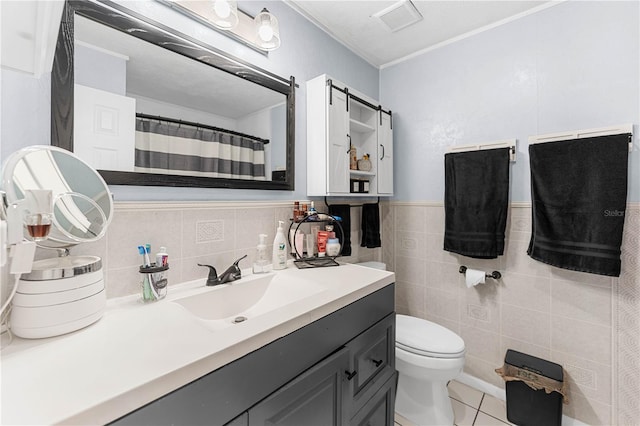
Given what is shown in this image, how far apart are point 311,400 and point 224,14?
1.44 metres

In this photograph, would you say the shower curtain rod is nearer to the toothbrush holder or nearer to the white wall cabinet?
the white wall cabinet

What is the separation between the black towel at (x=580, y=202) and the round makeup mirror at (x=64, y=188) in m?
2.00

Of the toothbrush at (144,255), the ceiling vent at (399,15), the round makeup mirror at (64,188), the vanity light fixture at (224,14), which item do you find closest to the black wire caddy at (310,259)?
the toothbrush at (144,255)

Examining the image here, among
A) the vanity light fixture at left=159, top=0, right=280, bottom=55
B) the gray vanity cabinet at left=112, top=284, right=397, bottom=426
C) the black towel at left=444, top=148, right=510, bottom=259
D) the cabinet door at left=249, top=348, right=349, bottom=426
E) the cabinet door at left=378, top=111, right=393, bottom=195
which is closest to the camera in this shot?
the gray vanity cabinet at left=112, top=284, right=397, bottom=426

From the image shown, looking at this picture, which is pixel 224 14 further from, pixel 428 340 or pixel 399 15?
pixel 428 340

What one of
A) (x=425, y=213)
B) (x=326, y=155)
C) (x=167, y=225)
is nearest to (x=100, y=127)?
(x=167, y=225)

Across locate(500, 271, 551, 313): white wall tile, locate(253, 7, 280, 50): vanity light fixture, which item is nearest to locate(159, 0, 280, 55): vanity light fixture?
locate(253, 7, 280, 50): vanity light fixture

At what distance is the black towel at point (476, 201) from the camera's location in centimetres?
168

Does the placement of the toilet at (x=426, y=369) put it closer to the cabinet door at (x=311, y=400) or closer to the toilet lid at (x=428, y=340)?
the toilet lid at (x=428, y=340)

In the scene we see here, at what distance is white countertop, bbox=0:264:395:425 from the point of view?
18.1 inches

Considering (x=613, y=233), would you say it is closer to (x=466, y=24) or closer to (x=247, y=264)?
(x=466, y=24)

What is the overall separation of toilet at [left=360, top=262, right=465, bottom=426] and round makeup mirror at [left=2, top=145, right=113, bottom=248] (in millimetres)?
1462

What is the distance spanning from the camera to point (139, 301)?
0.94 metres

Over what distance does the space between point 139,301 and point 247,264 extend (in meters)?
0.47
